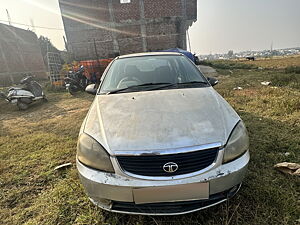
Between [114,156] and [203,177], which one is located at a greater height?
[114,156]

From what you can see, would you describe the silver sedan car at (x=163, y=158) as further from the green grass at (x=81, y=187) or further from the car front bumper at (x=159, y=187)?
the green grass at (x=81, y=187)

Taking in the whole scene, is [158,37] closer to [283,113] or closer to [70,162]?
[283,113]

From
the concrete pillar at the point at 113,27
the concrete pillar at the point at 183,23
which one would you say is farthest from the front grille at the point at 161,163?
the concrete pillar at the point at 183,23

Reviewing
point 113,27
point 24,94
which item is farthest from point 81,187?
point 113,27

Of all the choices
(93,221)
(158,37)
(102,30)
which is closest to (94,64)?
(102,30)

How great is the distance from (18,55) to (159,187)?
2008cm

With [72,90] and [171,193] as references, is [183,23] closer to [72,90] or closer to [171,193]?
[72,90]

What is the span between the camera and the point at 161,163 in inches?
44.4

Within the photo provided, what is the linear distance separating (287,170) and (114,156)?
1.78m

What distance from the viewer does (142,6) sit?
12344mm

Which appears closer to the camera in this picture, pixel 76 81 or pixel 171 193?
pixel 171 193

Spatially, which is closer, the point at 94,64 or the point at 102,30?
the point at 94,64

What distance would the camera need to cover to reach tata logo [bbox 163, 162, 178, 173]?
3.67 feet

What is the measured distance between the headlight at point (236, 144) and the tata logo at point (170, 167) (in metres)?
0.36
